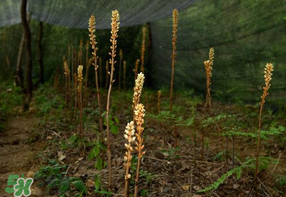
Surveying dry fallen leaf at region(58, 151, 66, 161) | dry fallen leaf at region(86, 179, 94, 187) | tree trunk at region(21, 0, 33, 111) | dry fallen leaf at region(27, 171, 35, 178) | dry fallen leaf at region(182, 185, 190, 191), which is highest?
tree trunk at region(21, 0, 33, 111)

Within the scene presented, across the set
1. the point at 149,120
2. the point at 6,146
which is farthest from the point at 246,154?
the point at 6,146

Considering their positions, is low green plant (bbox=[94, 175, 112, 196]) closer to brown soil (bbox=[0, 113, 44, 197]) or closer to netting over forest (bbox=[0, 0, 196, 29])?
brown soil (bbox=[0, 113, 44, 197])

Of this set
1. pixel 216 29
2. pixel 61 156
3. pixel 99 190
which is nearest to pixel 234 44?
A: pixel 216 29

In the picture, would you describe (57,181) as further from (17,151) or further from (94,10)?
(94,10)

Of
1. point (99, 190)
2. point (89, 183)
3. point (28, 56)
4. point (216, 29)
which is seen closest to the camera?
point (99, 190)

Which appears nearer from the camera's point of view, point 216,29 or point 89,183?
point 89,183

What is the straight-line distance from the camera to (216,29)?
15.2 ft

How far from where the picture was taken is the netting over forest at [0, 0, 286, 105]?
3803 mm

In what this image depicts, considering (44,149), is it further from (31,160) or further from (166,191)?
(166,191)

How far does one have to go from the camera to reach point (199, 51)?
5090mm

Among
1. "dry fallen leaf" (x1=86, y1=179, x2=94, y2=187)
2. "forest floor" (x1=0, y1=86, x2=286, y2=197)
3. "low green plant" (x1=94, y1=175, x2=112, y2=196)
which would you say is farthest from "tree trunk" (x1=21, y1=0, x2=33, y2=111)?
"low green plant" (x1=94, y1=175, x2=112, y2=196)

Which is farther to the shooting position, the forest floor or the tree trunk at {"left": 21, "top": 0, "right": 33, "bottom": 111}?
the tree trunk at {"left": 21, "top": 0, "right": 33, "bottom": 111}

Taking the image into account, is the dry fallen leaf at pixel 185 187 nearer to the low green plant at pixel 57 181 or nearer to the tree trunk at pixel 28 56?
the low green plant at pixel 57 181

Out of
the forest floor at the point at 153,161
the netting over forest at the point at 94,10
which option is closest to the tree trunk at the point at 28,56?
the netting over forest at the point at 94,10
